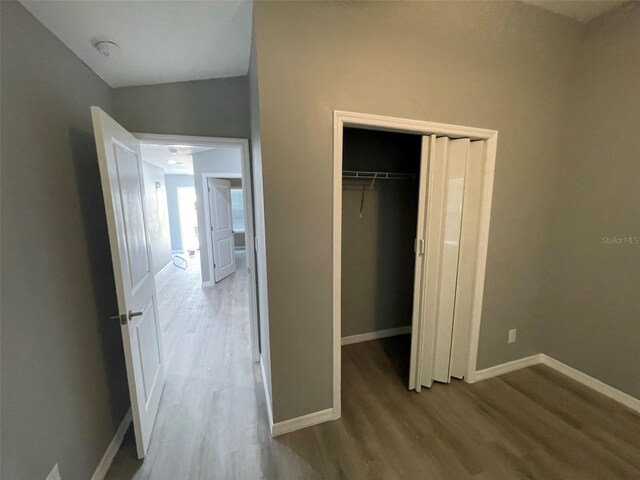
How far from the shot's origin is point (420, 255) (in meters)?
1.92

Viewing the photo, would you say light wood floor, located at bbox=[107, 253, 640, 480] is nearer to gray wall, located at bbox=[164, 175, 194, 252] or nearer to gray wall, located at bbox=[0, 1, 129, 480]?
gray wall, located at bbox=[0, 1, 129, 480]

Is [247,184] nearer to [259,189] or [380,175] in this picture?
[259,189]

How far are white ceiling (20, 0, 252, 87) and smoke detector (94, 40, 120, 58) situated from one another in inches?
0.8

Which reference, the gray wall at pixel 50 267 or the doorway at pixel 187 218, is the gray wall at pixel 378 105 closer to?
the gray wall at pixel 50 267

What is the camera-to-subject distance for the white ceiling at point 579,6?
5.88 feet

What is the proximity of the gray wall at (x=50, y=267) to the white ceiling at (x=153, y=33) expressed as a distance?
91mm

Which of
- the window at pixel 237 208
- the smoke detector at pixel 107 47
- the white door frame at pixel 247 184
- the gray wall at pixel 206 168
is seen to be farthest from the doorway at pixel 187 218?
the smoke detector at pixel 107 47

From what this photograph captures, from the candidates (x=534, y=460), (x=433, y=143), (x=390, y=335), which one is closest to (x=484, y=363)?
(x=534, y=460)

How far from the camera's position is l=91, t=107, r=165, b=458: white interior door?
133 centimetres

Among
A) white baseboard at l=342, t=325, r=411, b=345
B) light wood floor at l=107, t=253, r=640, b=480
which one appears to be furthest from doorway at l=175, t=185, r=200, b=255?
white baseboard at l=342, t=325, r=411, b=345

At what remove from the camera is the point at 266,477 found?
1.45 meters

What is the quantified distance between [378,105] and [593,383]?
2.75 meters

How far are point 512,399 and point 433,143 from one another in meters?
2.03

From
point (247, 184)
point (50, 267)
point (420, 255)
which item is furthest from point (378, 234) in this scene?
point (50, 267)
